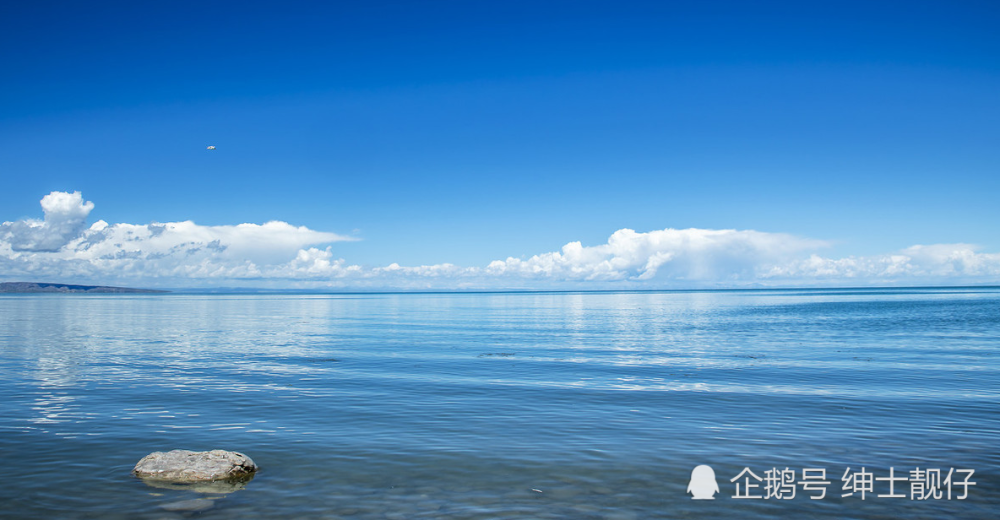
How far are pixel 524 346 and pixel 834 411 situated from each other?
23274mm

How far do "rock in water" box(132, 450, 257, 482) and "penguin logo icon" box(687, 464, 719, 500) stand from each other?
894cm

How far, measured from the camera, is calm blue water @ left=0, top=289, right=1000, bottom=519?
34.5 feet

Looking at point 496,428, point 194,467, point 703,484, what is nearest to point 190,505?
point 194,467

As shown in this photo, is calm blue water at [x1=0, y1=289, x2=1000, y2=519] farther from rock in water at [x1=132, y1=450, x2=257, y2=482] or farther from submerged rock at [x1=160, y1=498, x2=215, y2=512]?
rock in water at [x1=132, y1=450, x2=257, y2=482]

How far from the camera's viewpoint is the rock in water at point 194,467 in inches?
447

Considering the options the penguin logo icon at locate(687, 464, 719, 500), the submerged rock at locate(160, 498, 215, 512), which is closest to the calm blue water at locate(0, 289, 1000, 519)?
the submerged rock at locate(160, 498, 215, 512)

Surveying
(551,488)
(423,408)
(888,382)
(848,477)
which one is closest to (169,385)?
(423,408)

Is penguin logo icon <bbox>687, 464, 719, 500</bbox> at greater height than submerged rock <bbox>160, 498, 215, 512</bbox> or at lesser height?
lesser

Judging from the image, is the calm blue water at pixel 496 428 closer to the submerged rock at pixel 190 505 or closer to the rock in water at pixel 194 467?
the submerged rock at pixel 190 505

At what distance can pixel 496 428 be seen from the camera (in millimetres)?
16156

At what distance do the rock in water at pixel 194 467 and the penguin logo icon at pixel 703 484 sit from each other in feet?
29.3

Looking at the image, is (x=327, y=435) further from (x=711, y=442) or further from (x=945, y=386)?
(x=945, y=386)

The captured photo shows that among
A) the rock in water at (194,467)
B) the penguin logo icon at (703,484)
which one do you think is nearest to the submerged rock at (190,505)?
the rock in water at (194,467)

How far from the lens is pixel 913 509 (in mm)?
10133
